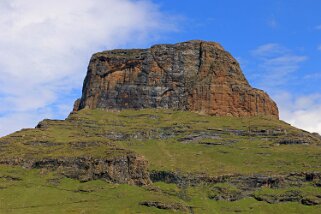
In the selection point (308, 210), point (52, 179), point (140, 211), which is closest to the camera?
point (140, 211)

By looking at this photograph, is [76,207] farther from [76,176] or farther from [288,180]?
[288,180]

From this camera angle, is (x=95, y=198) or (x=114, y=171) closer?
(x=95, y=198)

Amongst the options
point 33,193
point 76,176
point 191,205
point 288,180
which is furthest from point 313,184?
point 33,193

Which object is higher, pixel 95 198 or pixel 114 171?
pixel 114 171

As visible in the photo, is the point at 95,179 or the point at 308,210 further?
the point at 95,179

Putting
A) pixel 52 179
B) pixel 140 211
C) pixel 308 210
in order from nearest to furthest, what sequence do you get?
pixel 140 211 < pixel 308 210 < pixel 52 179

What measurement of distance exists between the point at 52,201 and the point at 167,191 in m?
38.4

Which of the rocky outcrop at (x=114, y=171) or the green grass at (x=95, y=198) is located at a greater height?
the rocky outcrop at (x=114, y=171)

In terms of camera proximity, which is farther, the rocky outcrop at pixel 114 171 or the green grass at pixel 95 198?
the rocky outcrop at pixel 114 171

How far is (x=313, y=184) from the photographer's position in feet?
647

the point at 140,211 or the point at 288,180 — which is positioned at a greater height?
the point at 288,180

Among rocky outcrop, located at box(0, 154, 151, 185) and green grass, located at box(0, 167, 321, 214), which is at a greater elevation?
rocky outcrop, located at box(0, 154, 151, 185)

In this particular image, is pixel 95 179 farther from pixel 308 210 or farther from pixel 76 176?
pixel 308 210

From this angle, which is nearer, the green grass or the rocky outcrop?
the green grass
